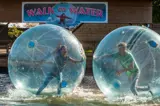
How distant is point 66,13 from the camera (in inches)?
781

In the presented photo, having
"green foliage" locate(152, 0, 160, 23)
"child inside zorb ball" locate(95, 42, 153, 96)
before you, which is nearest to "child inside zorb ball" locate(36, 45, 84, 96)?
"child inside zorb ball" locate(95, 42, 153, 96)

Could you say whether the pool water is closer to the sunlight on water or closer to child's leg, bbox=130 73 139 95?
the sunlight on water

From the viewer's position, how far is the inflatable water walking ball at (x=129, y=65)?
8.45 meters

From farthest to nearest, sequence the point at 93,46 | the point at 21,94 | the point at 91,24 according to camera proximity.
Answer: the point at 91,24 → the point at 93,46 → the point at 21,94

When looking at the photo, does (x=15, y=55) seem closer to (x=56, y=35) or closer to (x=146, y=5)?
(x=56, y=35)

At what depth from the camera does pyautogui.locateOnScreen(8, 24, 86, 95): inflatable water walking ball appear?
29.1 ft

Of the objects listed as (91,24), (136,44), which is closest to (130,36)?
(136,44)

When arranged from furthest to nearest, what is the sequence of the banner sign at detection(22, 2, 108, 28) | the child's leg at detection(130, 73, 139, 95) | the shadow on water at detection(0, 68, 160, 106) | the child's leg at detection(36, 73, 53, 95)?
the banner sign at detection(22, 2, 108, 28) → the child's leg at detection(36, 73, 53, 95) → the shadow on water at detection(0, 68, 160, 106) → the child's leg at detection(130, 73, 139, 95)

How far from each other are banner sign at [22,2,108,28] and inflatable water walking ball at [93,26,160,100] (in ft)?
35.9

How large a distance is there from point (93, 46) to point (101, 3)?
6.47 feet

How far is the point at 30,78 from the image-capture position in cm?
892

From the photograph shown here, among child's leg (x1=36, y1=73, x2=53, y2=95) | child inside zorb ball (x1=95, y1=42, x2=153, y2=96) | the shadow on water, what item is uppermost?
child inside zorb ball (x1=95, y1=42, x2=153, y2=96)

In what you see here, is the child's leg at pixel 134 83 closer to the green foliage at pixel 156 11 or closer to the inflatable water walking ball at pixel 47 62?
the inflatable water walking ball at pixel 47 62

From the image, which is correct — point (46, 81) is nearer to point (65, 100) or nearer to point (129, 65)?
point (65, 100)
